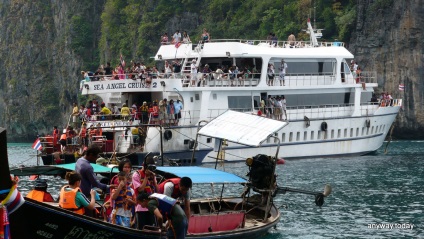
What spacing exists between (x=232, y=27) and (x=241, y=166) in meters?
46.1

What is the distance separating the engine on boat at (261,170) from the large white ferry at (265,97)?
49.4ft

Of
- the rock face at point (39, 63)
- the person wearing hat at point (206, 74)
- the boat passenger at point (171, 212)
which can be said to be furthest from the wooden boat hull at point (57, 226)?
the rock face at point (39, 63)

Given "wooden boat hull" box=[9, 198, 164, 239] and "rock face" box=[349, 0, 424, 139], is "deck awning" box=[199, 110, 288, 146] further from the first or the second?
"rock face" box=[349, 0, 424, 139]

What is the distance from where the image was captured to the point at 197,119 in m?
43.7

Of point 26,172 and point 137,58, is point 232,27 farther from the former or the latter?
point 26,172

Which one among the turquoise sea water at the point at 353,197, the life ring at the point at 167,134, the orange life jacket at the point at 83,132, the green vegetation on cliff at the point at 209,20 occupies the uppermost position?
the green vegetation on cliff at the point at 209,20

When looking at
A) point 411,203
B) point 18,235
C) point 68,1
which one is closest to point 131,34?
point 68,1

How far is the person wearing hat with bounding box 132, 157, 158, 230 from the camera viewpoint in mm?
20172

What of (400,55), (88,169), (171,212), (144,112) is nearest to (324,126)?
(144,112)

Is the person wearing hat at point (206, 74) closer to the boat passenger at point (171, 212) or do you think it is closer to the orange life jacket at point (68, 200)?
the orange life jacket at point (68, 200)

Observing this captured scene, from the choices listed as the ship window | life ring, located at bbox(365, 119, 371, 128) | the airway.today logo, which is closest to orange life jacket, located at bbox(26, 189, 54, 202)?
the airway.today logo

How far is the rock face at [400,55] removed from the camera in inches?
2731

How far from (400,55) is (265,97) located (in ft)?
84.8

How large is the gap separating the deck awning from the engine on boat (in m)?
0.42
